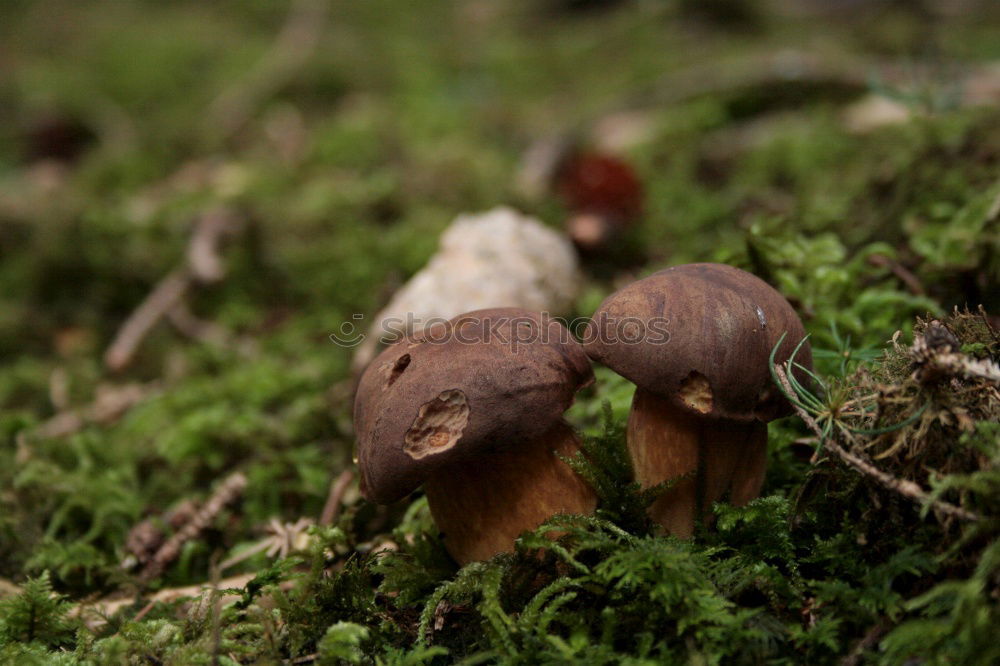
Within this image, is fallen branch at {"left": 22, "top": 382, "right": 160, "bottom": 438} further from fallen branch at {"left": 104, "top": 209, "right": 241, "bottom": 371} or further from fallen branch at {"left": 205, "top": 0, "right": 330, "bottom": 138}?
fallen branch at {"left": 205, "top": 0, "right": 330, "bottom": 138}

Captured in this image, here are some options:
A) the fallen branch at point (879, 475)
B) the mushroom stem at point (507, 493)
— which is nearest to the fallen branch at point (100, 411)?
the mushroom stem at point (507, 493)

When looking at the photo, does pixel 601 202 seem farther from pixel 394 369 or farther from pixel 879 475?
pixel 879 475

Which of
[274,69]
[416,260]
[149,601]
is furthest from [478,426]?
[274,69]

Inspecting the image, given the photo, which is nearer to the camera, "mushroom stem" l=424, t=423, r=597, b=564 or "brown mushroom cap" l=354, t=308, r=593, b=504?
"brown mushroom cap" l=354, t=308, r=593, b=504

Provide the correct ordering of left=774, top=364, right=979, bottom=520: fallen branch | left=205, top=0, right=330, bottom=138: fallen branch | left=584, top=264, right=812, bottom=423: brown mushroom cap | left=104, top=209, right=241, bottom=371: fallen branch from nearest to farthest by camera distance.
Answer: left=774, top=364, right=979, bottom=520: fallen branch
left=584, top=264, right=812, bottom=423: brown mushroom cap
left=104, top=209, right=241, bottom=371: fallen branch
left=205, top=0, right=330, bottom=138: fallen branch

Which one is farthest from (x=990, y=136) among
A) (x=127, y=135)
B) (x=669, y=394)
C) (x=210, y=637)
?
(x=127, y=135)

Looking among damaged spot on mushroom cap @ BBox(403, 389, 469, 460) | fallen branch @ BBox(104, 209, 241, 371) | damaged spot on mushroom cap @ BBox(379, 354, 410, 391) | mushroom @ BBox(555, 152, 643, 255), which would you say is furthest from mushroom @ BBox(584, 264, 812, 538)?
fallen branch @ BBox(104, 209, 241, 371)

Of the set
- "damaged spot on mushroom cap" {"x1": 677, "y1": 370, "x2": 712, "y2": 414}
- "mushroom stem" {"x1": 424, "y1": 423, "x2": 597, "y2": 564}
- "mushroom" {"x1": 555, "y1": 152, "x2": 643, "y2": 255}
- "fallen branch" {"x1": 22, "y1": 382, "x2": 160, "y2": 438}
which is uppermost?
"damaged spot on mushroom cap" {"x1": 677, "y1": 370, "x2": 712, "y2": 414}

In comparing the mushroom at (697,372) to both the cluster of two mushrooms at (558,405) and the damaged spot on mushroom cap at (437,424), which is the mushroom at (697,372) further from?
the damaged spot on mushroom cap at (437,424)
